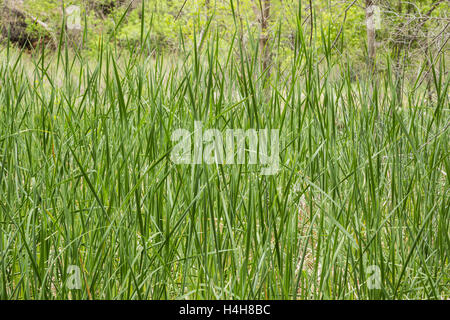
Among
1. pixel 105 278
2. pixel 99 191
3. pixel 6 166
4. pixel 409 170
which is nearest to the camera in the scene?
Answer: pixel 105 278

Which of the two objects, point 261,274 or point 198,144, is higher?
point 198,144

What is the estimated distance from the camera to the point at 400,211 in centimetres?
123

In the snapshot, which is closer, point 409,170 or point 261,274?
point 261,274

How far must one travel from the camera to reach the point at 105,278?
1.09m

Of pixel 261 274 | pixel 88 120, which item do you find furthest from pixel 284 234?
pixel 88 120

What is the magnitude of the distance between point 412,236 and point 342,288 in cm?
27

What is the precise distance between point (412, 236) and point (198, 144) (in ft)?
2.35
